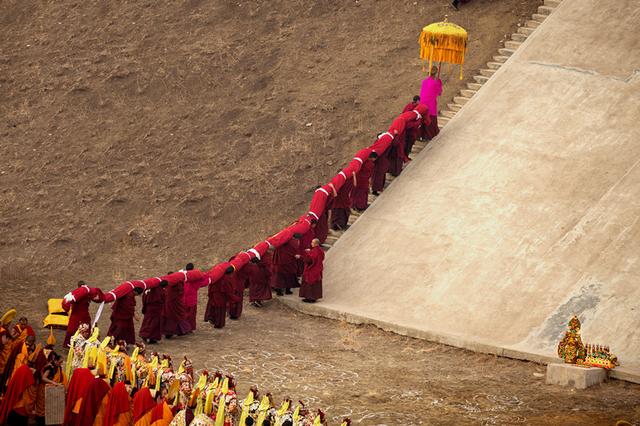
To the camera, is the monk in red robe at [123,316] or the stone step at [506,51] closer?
the monk in red robe at [123,316]

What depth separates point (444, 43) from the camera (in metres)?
24.3

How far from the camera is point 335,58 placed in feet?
92.7

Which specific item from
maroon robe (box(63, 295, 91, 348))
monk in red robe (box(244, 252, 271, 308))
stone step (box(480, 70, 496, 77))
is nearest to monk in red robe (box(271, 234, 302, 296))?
monk in red robe (box(244, 252, 271, 308))

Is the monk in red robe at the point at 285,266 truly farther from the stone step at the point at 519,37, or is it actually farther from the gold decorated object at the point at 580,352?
the stone step at the point at 519,37

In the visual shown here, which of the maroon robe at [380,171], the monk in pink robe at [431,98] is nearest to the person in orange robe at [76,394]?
the maroon robe at [380,171]

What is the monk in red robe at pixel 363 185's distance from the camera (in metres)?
23.4

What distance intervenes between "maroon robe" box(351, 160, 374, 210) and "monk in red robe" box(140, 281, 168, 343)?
4903mm

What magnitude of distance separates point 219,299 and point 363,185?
4.18 m

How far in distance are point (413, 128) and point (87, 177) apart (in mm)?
7143

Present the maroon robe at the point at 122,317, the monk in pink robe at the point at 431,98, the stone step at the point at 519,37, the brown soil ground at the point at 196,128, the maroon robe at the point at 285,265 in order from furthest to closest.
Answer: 1. the stone step at the point at 519,37
2. the monk in pink robe at the point at 431,98
3. the brown soil ground at the point at 196,128
4. the maroon robe at the point at 285,265
5. the maroon robe at the point at 122,317

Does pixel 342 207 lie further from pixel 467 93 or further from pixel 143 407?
pixel 143 407

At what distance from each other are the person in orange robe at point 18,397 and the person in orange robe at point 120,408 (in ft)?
4.69

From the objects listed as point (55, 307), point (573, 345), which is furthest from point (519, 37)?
point (55, 307)

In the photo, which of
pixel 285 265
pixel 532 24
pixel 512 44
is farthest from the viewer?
pixel 532 24
